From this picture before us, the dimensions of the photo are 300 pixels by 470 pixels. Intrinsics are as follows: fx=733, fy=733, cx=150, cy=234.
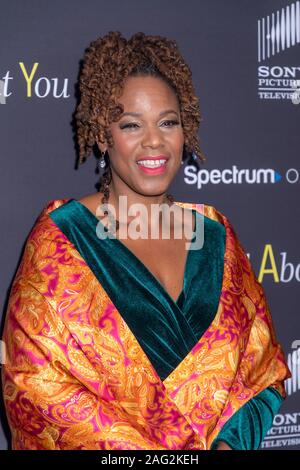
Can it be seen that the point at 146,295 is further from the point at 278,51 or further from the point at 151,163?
the point at 278,51

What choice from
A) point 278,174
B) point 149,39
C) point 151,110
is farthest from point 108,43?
point 278,174

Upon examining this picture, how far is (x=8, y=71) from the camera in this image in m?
2.09

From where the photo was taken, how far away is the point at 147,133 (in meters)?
1.83

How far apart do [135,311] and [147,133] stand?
0.44 metres

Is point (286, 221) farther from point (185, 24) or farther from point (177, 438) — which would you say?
point (177, 438)

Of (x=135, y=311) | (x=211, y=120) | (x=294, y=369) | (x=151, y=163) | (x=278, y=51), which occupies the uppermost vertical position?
(x=278, y=51)

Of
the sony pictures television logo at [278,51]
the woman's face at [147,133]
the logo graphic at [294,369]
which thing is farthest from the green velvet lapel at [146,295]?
the sony pictures television logo at [278,51]

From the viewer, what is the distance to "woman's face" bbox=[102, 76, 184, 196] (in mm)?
1824

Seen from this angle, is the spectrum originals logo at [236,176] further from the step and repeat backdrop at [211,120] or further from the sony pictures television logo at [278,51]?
the sony pictures television logo at [278,51]

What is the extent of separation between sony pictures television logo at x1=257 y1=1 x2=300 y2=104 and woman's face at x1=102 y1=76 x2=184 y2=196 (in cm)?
60

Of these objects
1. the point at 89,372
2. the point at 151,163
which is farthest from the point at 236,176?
the point at 89,372

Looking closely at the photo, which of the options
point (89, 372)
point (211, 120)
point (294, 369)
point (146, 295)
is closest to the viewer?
point (89, 372)

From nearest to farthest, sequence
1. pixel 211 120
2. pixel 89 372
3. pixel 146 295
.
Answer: pixel 89 372 < pixel 146 295 < pixel 211 120
